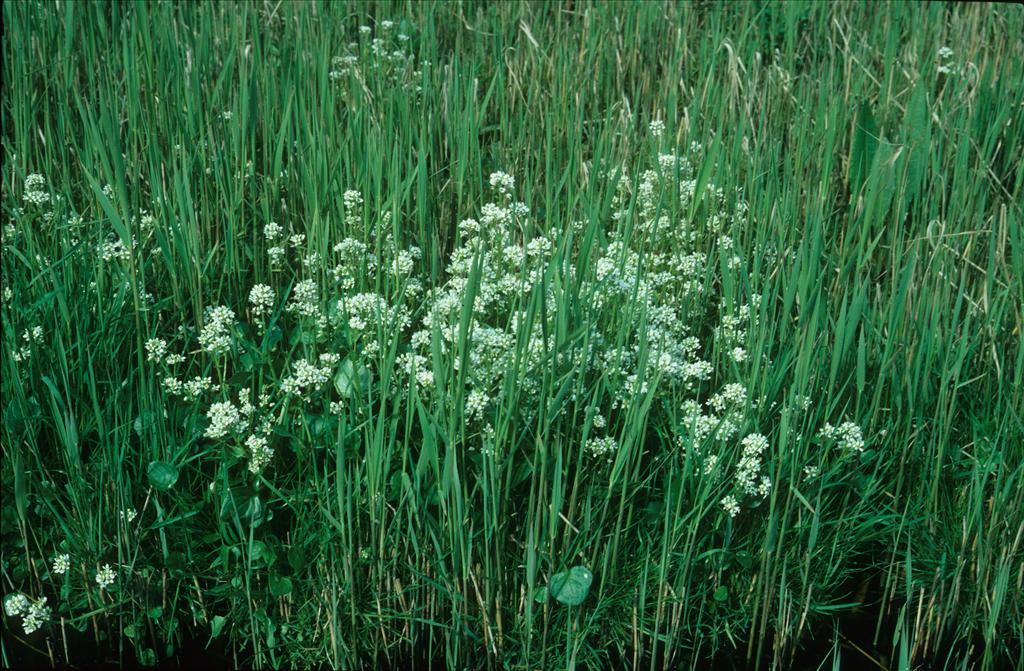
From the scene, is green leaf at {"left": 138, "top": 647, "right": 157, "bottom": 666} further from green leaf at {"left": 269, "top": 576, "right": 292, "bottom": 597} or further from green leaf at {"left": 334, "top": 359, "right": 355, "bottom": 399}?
green leaf at {"left": 334, "top": 359, "right": 355, "bottom": 399}

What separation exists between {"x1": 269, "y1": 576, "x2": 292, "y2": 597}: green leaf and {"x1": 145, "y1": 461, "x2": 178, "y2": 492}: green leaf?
282 millimetres

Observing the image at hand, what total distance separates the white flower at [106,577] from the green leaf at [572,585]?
85 cm

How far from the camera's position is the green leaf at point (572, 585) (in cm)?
181

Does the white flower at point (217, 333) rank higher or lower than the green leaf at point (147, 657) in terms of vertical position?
higher

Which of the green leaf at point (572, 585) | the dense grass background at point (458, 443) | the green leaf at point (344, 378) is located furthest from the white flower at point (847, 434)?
the green leaf at point (344, 378)

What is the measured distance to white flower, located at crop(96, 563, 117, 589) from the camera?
1.83 m

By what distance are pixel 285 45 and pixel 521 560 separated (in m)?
2.05

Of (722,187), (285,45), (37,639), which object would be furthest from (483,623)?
(285,45)

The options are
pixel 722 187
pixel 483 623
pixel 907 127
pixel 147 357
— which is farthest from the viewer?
pixel 907 127

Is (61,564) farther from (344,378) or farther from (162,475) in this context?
(344,378)

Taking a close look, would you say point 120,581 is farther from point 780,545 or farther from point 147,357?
point 780,545

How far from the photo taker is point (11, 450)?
190cm

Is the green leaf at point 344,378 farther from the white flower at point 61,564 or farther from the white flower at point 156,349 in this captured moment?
the white flower at point 61,564

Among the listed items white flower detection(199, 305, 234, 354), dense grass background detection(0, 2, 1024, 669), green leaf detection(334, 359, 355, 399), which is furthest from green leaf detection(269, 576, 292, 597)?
white flower detection(199, 305, 234, 354)
